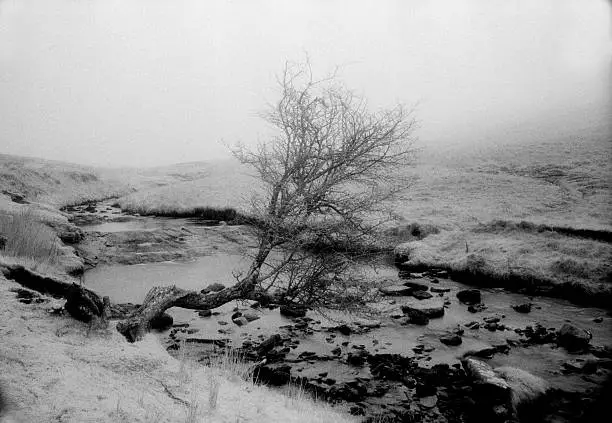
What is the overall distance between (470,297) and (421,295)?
5.73 ft

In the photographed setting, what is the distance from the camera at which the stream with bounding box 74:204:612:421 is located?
909 cm

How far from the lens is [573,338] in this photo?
10.9 metres

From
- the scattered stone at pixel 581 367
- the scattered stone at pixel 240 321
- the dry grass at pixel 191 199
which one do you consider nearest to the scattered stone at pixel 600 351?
the scattered stone at pixel 581 367

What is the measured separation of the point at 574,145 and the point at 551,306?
4258cm

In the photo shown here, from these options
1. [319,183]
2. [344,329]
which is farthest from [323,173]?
[344,329]

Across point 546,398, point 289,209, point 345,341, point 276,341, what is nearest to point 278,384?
point 276,341

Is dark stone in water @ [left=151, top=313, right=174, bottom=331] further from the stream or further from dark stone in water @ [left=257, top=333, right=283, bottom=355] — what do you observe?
dark stone in water @ [left=257, top=333, right=283, bottom=355]

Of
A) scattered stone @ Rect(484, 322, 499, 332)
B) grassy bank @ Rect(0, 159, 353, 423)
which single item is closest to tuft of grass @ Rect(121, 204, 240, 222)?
grassy bank @ Rect(0, 159, 353, 423)

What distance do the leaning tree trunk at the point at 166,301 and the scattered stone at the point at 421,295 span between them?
7.18m

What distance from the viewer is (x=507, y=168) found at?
44719mm

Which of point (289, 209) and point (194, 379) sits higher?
point (289, 209)

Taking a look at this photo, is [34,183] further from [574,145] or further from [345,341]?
[574,145]

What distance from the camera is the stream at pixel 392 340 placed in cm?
909

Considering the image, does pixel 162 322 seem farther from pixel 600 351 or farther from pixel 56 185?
pixel 56 185
